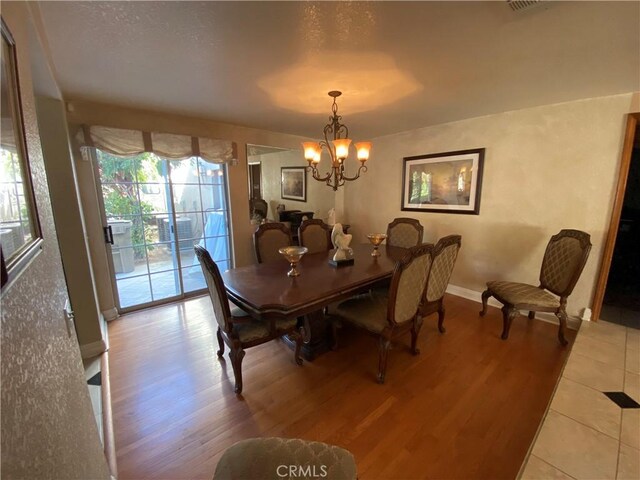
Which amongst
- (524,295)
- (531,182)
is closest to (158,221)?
(524,295)

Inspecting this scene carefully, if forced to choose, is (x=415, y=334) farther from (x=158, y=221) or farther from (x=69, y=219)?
(x=158, y=221)

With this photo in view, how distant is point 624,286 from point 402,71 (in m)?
4.36

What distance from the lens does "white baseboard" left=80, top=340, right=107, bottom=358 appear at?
2320mm

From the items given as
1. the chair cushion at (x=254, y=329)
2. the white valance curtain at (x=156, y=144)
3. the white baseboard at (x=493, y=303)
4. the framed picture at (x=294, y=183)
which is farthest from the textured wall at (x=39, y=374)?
the framed picture at (x=294, y=183)

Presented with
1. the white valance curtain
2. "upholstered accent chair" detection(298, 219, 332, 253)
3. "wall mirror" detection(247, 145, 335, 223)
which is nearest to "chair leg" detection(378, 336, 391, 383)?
"upholstered accent chair" detection(298, 219, 332, 253)

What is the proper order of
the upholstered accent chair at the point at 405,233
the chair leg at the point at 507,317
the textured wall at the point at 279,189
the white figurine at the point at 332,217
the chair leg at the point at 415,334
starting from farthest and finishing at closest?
the textured wall at the point at 279,189
the white figurine at the point at 332,217
the upholstered accent chair at the point at 405,233
the chair leg at the point at 507,317
the chair leg at the point at 415,334

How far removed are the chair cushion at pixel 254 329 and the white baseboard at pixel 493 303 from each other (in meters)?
2.67

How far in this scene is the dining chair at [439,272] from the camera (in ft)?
7.13

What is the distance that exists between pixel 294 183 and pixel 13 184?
5072 mm

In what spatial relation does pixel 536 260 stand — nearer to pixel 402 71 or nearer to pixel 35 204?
pixel 402 71

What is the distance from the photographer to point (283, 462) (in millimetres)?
949

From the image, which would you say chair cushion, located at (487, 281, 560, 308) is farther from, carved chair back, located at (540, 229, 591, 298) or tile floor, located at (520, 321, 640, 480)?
tile floor, located at (520, 321, 640, 480)

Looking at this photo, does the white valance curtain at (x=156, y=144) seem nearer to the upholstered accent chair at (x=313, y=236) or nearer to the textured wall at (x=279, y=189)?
the upholstered accent chair at (x=313, y=236)

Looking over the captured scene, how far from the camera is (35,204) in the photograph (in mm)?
871
